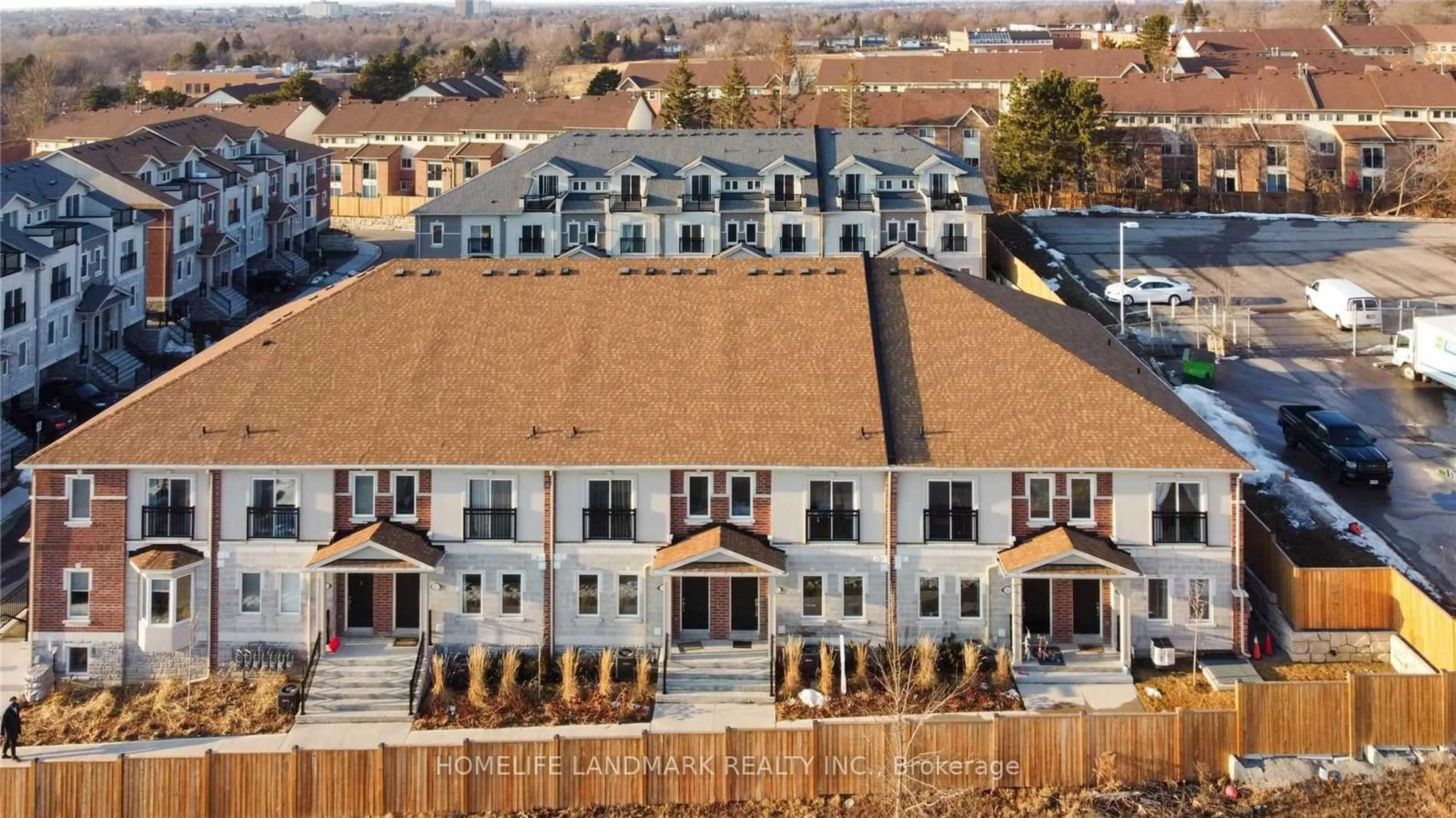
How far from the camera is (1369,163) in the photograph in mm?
97625

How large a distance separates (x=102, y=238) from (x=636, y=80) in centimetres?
9372

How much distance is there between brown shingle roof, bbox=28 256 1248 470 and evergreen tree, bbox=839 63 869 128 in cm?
6529

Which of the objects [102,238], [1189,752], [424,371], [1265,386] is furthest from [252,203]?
[1189,752]

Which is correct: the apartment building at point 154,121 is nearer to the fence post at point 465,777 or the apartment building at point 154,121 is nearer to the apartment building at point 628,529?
the apartment building at point 628,529

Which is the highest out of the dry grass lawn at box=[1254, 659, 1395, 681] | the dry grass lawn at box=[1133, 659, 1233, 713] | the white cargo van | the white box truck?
the white cargo van

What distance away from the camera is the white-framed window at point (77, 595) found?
3319 centimetres

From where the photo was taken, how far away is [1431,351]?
51750 millimetres

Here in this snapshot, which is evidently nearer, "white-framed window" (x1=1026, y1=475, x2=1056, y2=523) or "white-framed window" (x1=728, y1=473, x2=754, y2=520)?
"white-framed window" (x1=1026, y1=475, x2=1056, y2=523)

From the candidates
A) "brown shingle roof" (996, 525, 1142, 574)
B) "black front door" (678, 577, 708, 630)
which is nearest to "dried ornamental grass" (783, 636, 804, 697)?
"black front door" (678, 577, 708, 630)

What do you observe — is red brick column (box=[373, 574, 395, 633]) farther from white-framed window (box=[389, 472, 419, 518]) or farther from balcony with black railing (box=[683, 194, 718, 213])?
balcony with black railing (box=[683, 194, 718, 213])

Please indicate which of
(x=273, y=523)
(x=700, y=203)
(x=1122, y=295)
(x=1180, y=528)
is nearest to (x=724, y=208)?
(x=700, y=203)

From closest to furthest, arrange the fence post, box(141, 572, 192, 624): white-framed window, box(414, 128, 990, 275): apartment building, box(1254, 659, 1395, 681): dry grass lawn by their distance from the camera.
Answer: the fence post
box(1254, 659, 1395, 681): dry grass lawn
box(141, 572, 192, 624): white-framed window
box(414, 128, 990, 275): apartment building

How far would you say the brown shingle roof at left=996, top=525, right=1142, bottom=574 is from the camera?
31.8m

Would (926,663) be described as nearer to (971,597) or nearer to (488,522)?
(971,597)
